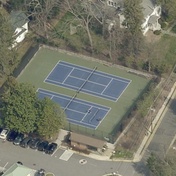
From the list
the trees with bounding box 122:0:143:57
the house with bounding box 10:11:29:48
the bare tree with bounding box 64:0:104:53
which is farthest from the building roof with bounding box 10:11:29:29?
the trees with bounding box 122:0:143:57

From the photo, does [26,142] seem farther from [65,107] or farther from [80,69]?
[80,69]

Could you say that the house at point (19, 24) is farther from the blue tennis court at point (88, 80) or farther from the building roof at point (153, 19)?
the building roof at point (153, 19)

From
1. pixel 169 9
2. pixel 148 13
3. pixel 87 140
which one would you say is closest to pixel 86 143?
pixel 87 140

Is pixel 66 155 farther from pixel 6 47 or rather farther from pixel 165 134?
pixel 6 47

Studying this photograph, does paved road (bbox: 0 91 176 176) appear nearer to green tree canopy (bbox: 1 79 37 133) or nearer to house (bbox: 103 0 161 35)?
green tree canopy (bbox: 1 79 37 133)

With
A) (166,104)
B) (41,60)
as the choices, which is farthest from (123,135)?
(41,60)

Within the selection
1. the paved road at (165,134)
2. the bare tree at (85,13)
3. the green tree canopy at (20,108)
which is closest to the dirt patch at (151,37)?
the bare tree at (85,13)
